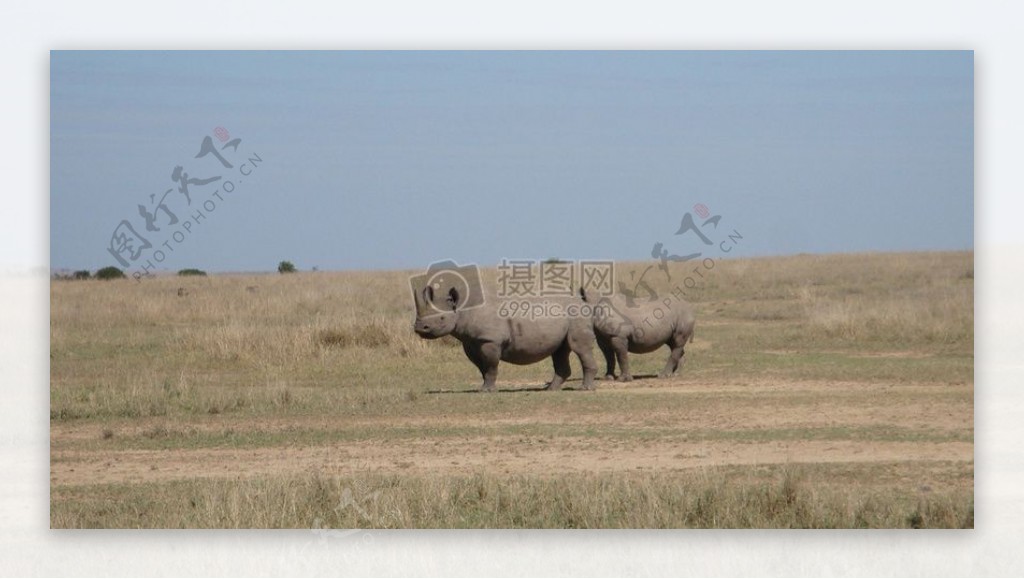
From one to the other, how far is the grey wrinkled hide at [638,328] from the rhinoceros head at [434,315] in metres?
1.97

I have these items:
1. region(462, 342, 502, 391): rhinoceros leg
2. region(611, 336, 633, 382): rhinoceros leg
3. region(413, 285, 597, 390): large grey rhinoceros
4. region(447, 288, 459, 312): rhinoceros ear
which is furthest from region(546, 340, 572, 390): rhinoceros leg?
region(447, 288, 459, 312): rhinoceros ear

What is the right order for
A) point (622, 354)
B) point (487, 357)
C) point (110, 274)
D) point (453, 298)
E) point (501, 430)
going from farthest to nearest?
point (110, 274), point (622, 354), point (487, 357), point (453, 298), point (501, 430)

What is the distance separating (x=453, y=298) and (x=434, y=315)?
0.36 meters

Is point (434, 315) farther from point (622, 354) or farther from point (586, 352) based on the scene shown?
point (622, 354)

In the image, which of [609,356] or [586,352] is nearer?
[586,352]

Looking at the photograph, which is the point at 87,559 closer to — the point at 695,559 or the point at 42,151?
the point at 42,151

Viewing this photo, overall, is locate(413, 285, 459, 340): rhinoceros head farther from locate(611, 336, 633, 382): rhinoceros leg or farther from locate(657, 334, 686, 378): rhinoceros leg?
locate(657, 334, 686, 378): rhinoceros leg

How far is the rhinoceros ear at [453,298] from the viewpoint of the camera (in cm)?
1752

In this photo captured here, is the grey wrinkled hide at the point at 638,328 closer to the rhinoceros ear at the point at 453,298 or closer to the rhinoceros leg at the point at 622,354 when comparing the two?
the rhinoceros leg at the point at 622,354

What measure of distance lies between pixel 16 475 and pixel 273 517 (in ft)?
9.19

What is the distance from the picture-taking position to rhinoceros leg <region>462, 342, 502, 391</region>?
1759 cm

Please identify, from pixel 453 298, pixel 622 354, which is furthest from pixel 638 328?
pixel 453 298

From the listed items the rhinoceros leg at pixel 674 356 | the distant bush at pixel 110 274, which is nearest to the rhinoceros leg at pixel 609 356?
the rhinoceros leg at pixel 674 356

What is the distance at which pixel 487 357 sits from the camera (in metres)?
17.7
